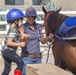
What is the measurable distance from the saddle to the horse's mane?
33 centimetres

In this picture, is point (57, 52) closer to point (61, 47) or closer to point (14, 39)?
point (61, 47)

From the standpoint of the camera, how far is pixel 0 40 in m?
10.1

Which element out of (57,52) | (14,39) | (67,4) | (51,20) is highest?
(51,20)

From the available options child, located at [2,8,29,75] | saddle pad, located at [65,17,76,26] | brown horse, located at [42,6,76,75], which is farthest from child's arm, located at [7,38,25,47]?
saddle pad, located at [65,17,76,26]

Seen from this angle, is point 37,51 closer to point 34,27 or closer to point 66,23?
point 34,27

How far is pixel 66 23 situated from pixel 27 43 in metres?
0.79

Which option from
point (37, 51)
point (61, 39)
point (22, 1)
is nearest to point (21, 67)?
point (37, 51)

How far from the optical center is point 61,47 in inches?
196

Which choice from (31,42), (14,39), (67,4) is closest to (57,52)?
(31,42)

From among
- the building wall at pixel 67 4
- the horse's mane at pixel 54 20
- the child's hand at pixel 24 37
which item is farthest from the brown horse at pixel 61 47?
the building wall at pixel 67 4

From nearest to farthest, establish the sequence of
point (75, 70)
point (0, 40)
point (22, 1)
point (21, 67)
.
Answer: point (75, 70) → point (21, 67) → point (0, 40) → point (22, 1)

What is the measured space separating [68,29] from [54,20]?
70 cm

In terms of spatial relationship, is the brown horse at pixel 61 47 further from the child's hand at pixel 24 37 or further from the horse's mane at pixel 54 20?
the child's hand at pixel 24 37

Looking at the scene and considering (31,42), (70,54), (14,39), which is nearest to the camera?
(70,54)
